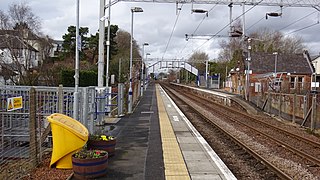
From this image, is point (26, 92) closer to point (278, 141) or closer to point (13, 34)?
point (278, 141)

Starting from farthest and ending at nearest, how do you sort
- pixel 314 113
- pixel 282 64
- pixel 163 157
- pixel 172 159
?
pixel 282 64 → pixel 314 113 → pixel 163 157 → pixel 172 159

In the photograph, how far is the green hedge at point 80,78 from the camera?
32.5 meters

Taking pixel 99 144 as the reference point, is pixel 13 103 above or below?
above

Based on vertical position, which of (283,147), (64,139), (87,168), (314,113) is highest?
(64,139)

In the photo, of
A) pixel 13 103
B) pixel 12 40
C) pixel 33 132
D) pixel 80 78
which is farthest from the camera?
pixel 12 40

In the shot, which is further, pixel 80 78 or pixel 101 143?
pixel 80 78

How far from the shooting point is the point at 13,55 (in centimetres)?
3472

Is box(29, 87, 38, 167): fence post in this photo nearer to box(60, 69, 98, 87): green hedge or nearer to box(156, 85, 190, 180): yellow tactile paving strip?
box(156, 85, 190, 180): yellow tactile paving strip

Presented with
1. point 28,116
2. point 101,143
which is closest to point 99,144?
point 101,143

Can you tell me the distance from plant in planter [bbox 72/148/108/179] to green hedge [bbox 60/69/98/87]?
86.9 feet

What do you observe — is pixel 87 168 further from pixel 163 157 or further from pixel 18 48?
pixel 18 48

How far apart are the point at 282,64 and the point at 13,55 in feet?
138

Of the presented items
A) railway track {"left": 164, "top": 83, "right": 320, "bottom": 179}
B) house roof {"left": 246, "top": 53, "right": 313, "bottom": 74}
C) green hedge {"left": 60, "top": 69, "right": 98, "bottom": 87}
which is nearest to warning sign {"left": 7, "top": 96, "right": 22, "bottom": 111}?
railway track {"left": 164, "top": 83, "right": 320, "bottom": 179}

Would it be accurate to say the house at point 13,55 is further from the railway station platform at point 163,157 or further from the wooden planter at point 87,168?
the wooden planter at point 87,168
